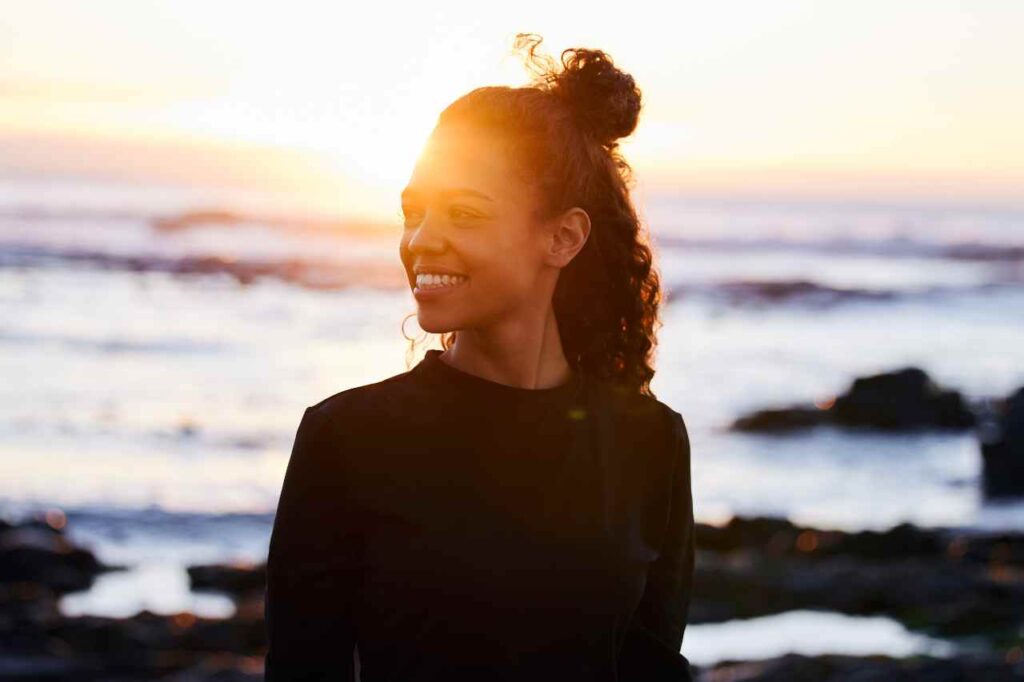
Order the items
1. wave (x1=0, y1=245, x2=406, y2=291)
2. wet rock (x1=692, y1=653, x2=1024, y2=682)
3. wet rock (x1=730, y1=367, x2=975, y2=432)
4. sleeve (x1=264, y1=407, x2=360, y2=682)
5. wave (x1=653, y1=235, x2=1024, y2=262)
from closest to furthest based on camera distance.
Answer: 1. sleeve (x1=264, y1=407, x2=360, y2=682)
2. wet rock (x1=692, y1=653, x2=1024, y2=682)
3. wet rock (x1=730, y1=367, x2=975, y2=432)
4. wave (x1=0, y1=245, x2=406, y2=291)
5. wave (x1=653, y1=235, x2=1024, y2=262)

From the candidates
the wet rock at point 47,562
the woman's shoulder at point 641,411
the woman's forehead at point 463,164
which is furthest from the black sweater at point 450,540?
the wet rock at point 47,562

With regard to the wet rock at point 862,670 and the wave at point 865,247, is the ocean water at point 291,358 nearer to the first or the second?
the wave at point 865,247

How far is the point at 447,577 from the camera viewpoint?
9.41 feet

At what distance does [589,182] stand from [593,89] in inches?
7.6

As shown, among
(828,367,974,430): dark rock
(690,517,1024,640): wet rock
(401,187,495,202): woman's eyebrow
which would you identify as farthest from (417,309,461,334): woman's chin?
(828,367,974,430): dark rock

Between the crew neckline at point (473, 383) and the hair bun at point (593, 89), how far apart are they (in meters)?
0.56

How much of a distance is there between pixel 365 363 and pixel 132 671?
1534 centimetres

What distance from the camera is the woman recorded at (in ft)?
9.45

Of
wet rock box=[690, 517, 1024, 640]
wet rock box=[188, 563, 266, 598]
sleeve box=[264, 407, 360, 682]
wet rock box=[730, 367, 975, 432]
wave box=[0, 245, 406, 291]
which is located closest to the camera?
sleeve box=[264, 407, 360, 682]

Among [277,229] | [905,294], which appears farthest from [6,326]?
[277,229]

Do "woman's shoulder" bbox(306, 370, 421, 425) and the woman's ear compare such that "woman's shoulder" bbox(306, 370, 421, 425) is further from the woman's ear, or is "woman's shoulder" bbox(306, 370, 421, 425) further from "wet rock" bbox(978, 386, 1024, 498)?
"wet rock" bbox(978, 386, 1024, 498)

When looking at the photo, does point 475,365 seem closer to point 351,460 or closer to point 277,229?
point 351,460

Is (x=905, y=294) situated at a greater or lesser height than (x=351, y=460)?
greater

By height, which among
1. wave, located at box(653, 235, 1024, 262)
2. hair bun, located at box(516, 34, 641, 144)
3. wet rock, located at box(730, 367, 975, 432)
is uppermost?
wave, located at box(653, 235, 1024, 262)
